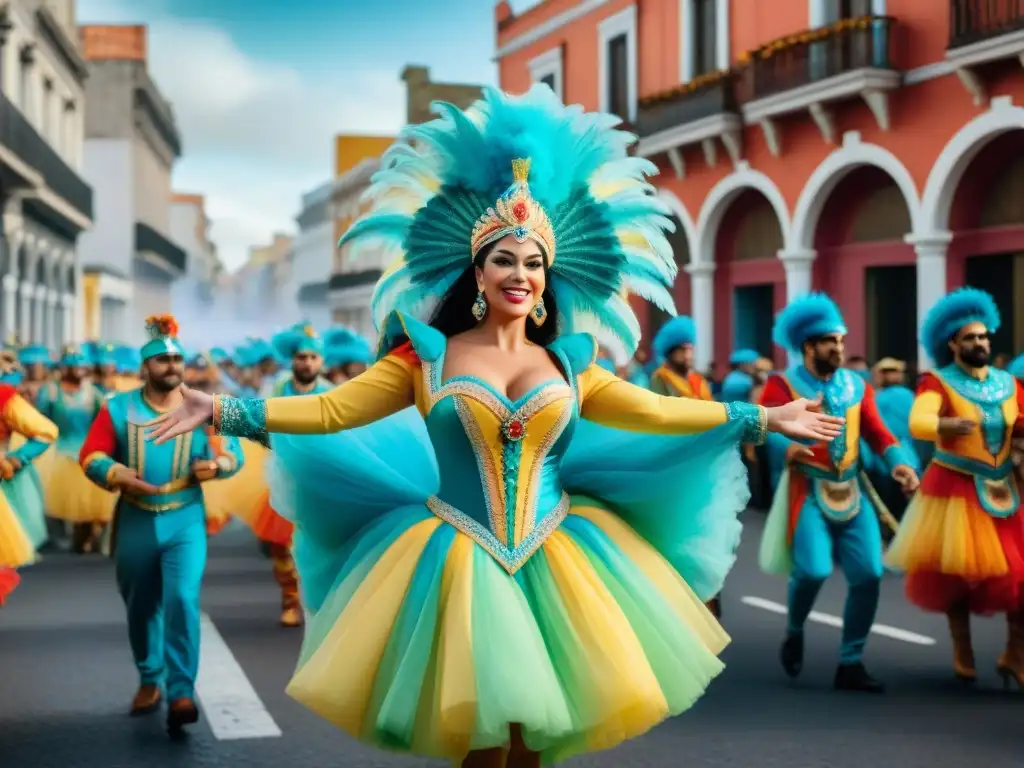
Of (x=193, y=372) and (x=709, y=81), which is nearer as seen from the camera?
(x=193, y=372)

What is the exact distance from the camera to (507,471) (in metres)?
5.22

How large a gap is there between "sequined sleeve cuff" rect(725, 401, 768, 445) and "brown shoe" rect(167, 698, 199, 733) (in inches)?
128

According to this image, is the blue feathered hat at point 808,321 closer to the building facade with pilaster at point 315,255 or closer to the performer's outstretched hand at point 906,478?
the performer's outstretched hand at point 906,478

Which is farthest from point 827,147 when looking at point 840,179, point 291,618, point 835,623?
point 291,618

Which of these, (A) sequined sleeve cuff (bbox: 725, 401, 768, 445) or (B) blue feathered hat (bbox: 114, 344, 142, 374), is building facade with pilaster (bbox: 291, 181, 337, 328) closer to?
(B) blue feathered hat (bbox: 114, 344, 142, 374)

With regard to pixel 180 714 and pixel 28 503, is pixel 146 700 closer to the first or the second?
pixel 180 714

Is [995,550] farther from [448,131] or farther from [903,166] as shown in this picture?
[903,166]

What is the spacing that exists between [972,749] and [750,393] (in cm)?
1118

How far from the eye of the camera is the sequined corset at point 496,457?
5195mm

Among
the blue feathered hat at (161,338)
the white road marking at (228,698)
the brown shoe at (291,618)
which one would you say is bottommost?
the white road marking at (228,698)

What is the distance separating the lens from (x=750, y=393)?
59.7 ft

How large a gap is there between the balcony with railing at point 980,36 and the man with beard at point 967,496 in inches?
425

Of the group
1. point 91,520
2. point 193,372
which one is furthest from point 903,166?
point 91,520

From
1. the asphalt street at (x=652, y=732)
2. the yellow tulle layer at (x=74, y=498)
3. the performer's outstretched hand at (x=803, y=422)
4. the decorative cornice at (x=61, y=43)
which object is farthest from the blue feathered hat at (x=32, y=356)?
the decorative cornice at (x=61, y=43)
